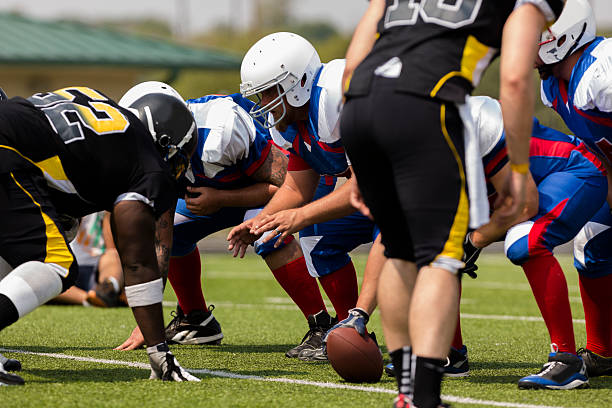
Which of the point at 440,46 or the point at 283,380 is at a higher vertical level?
the point at 440,46

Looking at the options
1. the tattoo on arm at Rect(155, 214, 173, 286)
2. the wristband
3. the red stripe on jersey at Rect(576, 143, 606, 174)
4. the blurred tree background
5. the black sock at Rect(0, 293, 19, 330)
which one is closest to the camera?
the wristband

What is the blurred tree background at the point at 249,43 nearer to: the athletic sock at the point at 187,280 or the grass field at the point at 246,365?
the grass field at the point at 246,365

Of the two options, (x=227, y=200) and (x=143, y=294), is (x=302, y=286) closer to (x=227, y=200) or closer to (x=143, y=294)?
(x=227, y=200)

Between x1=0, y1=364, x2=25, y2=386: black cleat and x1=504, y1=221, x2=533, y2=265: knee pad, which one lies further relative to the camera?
x1=504, y1=221, x2=533, y2=265: knee pad

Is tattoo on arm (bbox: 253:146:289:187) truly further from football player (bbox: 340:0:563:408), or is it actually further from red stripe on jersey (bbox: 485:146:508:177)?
football player (bbox: 340:0:563:408)

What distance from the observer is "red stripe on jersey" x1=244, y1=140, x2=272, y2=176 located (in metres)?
5.34

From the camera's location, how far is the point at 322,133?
445cm

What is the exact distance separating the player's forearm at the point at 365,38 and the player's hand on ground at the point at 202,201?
2.13m

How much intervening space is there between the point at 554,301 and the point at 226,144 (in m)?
2.02

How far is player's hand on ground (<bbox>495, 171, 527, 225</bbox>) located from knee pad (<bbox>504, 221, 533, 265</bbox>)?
0.92 m

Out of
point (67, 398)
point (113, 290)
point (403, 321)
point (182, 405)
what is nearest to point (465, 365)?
point (403, 321)

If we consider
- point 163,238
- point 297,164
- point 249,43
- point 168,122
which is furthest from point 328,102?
point 249,43

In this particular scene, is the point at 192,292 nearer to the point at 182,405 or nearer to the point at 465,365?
the point at 465,365

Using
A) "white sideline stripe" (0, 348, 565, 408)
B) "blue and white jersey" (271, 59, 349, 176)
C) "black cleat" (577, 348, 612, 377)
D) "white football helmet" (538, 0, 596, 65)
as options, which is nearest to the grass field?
"white sideline stripe" (0, 348, 565, 408)
